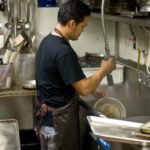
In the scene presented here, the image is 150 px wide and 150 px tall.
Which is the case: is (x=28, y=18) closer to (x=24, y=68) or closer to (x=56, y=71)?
(x=24, y=68)

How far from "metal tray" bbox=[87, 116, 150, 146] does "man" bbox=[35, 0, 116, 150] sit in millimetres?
530

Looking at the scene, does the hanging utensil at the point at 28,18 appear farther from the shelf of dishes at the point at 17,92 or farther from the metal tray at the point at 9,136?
the metal tray at the point at 9,136

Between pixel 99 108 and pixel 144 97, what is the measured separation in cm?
41

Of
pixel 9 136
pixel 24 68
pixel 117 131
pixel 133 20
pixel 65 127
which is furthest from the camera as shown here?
pixel 24 68

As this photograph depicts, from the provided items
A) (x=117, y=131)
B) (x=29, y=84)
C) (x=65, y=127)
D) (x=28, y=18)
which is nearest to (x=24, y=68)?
(x=29, y=84)

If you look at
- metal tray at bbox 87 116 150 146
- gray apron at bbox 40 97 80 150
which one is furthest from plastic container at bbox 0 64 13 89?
metal tray at bbox 87 116 150 146

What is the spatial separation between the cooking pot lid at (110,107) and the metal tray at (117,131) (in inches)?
27.3

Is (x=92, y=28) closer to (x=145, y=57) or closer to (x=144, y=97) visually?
(x=145, y=57)

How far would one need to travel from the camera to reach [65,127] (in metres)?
1.99

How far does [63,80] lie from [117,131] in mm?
684

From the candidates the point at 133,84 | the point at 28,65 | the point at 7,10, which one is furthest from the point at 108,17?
the point at 7,10

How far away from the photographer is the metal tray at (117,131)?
1.16m

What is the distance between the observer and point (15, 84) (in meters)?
2.69

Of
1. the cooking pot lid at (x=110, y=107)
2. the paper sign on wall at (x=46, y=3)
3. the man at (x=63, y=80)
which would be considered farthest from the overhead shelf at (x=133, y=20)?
the paper sign on wall at (x=46, y=3)
